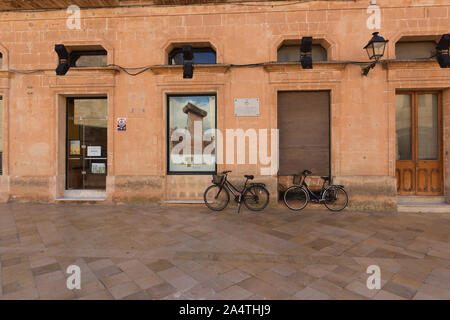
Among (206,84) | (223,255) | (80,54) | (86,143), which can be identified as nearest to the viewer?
(223,255)

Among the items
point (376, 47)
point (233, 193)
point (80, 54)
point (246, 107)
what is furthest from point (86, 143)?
point (376, 47)

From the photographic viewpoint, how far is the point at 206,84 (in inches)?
259

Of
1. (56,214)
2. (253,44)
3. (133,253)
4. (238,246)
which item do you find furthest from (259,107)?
(56,214)

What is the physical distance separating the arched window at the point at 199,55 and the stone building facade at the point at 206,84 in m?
0.14

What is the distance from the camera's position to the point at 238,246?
12.3ft

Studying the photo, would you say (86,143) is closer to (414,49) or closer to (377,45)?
(377,45)

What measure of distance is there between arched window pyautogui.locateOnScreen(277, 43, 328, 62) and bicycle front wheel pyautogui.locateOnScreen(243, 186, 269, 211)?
3866 millimetres

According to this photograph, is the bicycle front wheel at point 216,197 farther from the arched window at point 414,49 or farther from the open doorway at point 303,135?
the arched window at point 414,49

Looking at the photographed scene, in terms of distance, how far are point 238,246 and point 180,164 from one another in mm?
3795

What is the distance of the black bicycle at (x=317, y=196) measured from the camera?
20.1ft

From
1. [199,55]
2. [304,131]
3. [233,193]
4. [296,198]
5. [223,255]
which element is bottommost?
[223,255]

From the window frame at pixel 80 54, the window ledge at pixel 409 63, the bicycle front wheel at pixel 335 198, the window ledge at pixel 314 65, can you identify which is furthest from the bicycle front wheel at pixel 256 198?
the window frame at pixel 80 54

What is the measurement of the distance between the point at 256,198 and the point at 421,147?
16.1 ft
